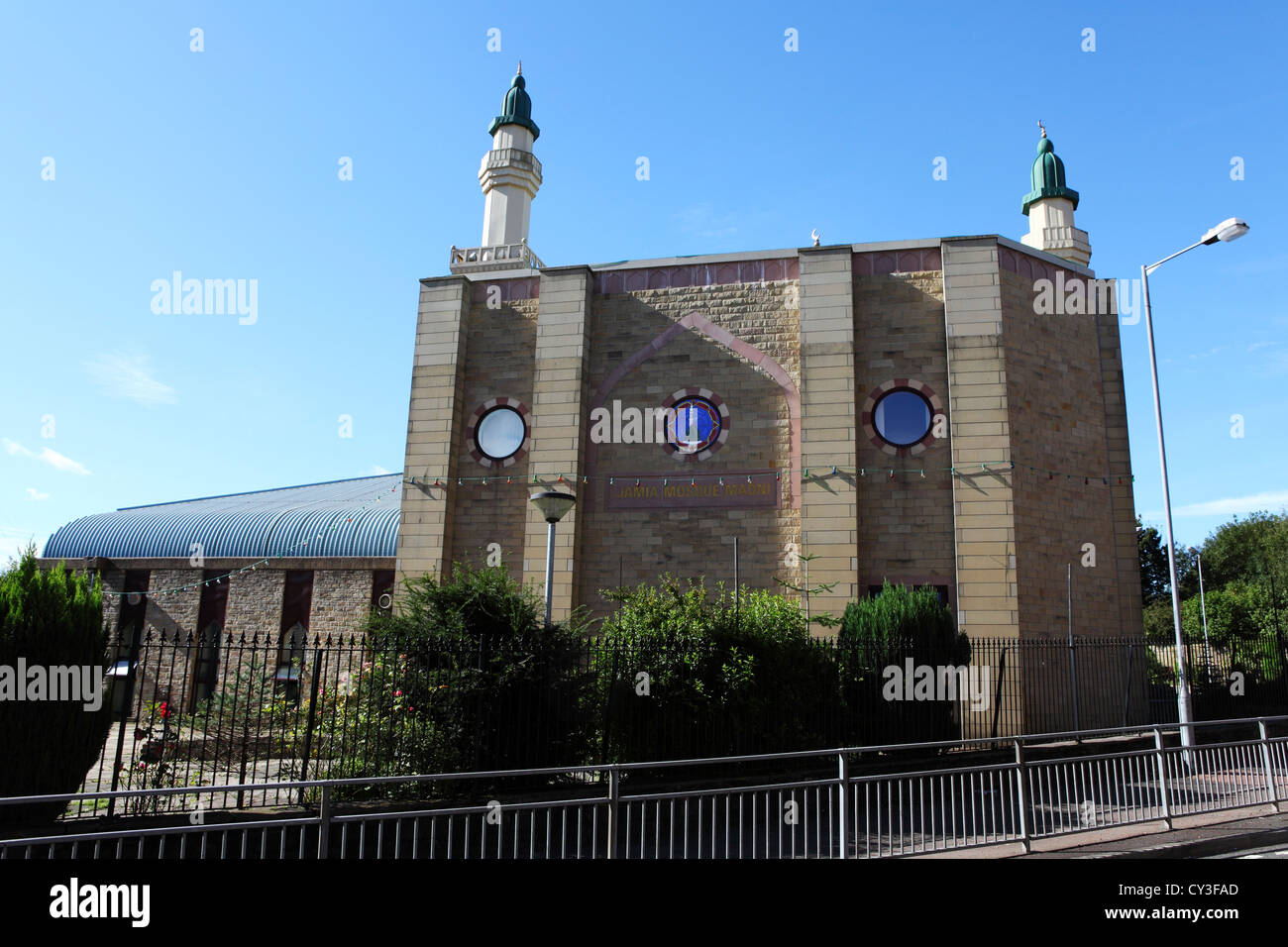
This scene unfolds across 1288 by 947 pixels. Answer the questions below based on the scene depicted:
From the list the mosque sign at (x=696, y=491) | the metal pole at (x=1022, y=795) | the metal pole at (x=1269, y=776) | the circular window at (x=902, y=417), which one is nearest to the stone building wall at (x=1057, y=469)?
the circular window at (x=902, y=417)

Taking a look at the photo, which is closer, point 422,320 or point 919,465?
point 919,465

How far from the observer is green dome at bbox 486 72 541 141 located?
97.5 ft

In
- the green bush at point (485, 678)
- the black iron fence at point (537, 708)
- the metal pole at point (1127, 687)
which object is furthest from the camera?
the metal pole at point (1127, 687)

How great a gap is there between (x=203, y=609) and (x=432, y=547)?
11254mm

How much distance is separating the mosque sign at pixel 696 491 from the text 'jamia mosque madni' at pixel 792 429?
49 millimetres

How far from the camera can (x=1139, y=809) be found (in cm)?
956

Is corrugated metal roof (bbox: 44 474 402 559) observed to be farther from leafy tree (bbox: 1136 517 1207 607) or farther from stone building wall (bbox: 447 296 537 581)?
leafy tree (bbox: 1136 517 1207 607)

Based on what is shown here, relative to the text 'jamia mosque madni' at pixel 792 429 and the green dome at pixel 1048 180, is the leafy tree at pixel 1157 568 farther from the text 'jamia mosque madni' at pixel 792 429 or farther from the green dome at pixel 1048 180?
the text 'jamia mosque madni' at pixel 792 429

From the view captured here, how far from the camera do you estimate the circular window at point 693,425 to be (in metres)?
19.2

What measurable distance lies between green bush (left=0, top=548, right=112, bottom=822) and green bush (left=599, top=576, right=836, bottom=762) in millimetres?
5893

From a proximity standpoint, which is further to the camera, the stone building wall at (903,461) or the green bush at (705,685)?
the stone building wall at (903,461)

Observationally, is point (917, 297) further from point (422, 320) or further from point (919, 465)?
point (422, 320)
